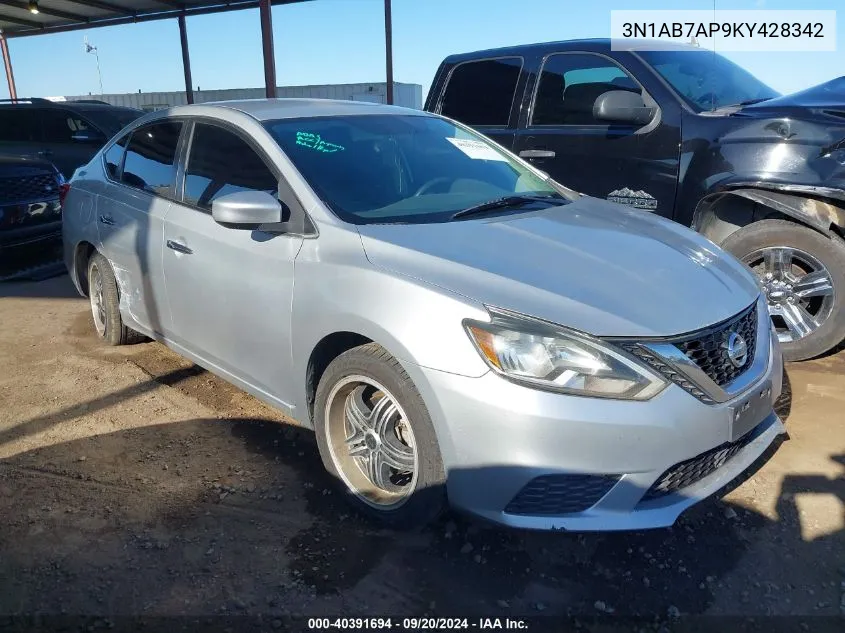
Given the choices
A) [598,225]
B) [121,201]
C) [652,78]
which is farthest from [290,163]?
[652,78]

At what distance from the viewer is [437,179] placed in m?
3.32

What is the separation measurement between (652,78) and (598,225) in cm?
206

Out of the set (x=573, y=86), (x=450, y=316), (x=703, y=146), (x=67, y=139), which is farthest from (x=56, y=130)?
(x=450, y=316)

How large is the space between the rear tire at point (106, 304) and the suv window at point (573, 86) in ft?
10.7

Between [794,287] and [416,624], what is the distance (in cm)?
311

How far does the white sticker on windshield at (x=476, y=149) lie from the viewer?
3.66m

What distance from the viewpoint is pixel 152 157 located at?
4035 mm

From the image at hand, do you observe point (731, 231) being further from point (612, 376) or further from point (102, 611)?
point (102, 611)

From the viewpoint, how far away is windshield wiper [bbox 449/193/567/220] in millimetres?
3006

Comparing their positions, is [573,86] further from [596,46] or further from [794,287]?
[794,287]

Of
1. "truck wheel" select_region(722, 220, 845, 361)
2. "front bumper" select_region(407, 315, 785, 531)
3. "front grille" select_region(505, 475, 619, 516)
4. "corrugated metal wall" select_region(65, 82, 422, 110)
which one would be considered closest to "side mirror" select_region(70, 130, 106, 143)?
"truck wheel" select_region(722, 220, 845, 361)

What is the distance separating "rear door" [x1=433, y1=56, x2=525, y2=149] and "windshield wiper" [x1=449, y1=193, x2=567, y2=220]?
Result: 6.28 ft

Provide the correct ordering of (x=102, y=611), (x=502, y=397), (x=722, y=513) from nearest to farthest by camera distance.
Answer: (x=502, y=397)
(x=102, y=611)
(x=722, y=513)

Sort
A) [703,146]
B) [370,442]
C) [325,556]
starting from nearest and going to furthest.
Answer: [325,556] < [370,442] < [703,146]
